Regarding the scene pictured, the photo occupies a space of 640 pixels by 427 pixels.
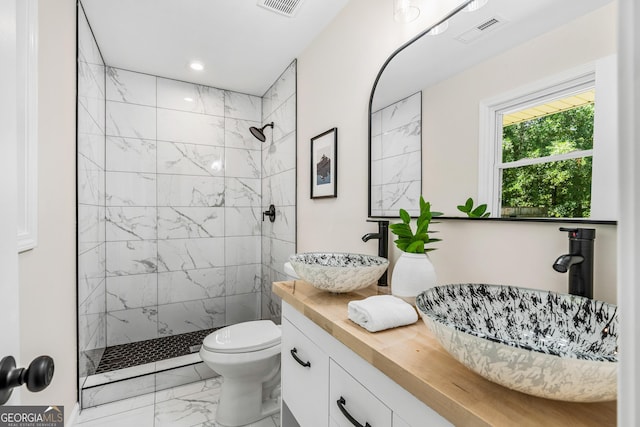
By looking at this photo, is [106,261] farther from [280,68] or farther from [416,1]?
[416,1]

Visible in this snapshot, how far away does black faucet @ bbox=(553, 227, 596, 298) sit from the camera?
30.2 inches

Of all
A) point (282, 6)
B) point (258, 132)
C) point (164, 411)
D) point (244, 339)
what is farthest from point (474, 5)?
point (164, 411)

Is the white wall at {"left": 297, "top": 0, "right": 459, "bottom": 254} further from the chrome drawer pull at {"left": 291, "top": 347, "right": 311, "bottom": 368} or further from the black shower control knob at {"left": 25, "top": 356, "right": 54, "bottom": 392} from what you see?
the black shower control knob at {"left": 25, "top": 356, "right": 54, "bottom": 392}

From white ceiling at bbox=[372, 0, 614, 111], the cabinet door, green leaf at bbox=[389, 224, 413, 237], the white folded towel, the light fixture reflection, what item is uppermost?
the light fixture reflection

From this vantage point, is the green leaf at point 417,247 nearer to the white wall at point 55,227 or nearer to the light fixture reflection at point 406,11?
the light fixture reflection at point 406,11

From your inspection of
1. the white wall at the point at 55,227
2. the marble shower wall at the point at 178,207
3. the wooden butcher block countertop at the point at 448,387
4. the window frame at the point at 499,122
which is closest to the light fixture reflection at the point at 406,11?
the window frame at the point at 499,122

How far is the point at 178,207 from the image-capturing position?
2.85m

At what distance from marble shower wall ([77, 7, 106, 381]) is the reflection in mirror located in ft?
6.30

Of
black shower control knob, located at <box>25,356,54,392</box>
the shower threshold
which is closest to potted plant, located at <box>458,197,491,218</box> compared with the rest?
black shower control knob, located at <box>25,356,54,392</box>

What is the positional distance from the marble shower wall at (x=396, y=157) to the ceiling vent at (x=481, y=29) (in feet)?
0.79

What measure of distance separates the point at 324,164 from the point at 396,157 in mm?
654

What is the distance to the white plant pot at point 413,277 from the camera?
104 centimetres

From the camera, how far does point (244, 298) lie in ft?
10.3

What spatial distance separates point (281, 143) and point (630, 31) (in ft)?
8.26
